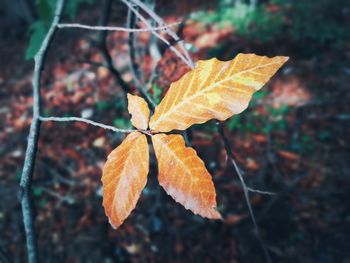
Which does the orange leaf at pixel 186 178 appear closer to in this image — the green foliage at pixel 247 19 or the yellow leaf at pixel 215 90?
the yellow leaf at pixel 215 90

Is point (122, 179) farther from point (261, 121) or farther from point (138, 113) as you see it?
point (261, 121)

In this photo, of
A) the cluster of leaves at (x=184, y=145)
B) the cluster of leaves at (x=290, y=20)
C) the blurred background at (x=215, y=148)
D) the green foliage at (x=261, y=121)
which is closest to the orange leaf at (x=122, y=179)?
the cluster of leaves at (x=184, y=145)

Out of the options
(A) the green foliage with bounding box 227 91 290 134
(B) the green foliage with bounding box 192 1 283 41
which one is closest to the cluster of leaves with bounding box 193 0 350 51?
(B) the green foliage with bounding box 192 1 283 41

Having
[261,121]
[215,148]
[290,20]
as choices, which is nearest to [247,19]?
[290,20]

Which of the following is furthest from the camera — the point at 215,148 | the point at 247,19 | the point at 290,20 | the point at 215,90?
the point at 247,19

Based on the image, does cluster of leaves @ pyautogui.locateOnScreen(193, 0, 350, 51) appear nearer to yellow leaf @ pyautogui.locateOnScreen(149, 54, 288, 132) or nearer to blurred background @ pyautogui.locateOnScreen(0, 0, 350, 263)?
blurred background @ pyautogui.locateOnScreen(0, 0, 350, 263)

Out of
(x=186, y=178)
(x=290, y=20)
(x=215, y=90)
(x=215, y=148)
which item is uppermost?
(x=215, y=90)

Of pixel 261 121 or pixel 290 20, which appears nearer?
pixel 261 121
